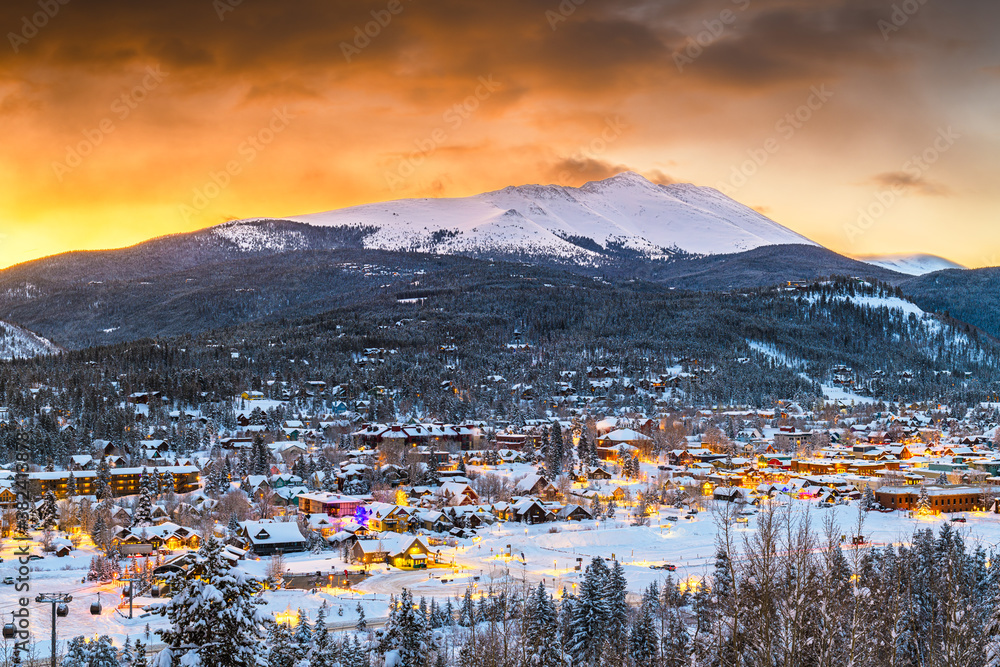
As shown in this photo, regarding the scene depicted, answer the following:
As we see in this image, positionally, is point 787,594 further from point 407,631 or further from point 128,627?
point 128,627

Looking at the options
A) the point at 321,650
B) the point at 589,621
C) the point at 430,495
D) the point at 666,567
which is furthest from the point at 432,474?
the point at 321,650

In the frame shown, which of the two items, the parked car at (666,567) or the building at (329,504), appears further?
the building at (329,504)

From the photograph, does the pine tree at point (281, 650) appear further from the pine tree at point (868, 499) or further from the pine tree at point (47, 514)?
the pine tree at point (868, 499)

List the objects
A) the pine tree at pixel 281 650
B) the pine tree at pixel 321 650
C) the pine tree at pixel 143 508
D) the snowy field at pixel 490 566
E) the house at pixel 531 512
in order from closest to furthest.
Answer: the pine tree at pixel 281 650, the pine tree at pixel 321 650, the snowy field at pixel 490 566, the pine tree at pixel 143 508, the house at pixel 531 512

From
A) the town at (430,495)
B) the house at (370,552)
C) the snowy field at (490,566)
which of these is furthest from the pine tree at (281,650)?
the house at (370,552)

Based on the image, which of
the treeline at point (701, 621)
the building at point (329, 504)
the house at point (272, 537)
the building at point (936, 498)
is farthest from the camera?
the building at point (936, 498)

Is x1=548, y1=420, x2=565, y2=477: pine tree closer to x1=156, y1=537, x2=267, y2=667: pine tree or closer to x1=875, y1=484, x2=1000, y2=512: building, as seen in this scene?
x1=875, y1=484, x2=1000, y2=512: building
